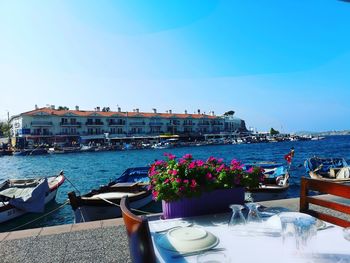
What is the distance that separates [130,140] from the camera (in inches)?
3243

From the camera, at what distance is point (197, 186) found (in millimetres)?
3049

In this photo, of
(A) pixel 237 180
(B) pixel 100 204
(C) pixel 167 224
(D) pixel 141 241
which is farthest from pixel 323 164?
(D) pixel 141 241

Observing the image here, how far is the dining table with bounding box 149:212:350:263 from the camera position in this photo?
6.48 feet

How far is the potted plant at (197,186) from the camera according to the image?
3029 millimetres

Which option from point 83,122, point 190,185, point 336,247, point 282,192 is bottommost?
point 282,192

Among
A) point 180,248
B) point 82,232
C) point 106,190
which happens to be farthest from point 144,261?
point 106,190

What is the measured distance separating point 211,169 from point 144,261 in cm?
153

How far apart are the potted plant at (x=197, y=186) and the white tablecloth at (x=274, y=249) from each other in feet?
1.79

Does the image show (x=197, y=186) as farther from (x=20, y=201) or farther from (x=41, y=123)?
(x=41, y=123)

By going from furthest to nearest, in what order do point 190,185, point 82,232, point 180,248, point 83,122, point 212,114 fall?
point 212,114
point 83,122
point 82,232
point 190,185
point 180,248

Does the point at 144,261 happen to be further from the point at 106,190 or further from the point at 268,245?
the point at 106,190

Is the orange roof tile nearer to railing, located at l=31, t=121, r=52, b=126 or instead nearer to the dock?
railing, located at l=31, t=121, r=52, b=126

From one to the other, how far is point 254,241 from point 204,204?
88 centimetres

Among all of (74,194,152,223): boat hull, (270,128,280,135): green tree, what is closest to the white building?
(270,128,280,135): green tree
